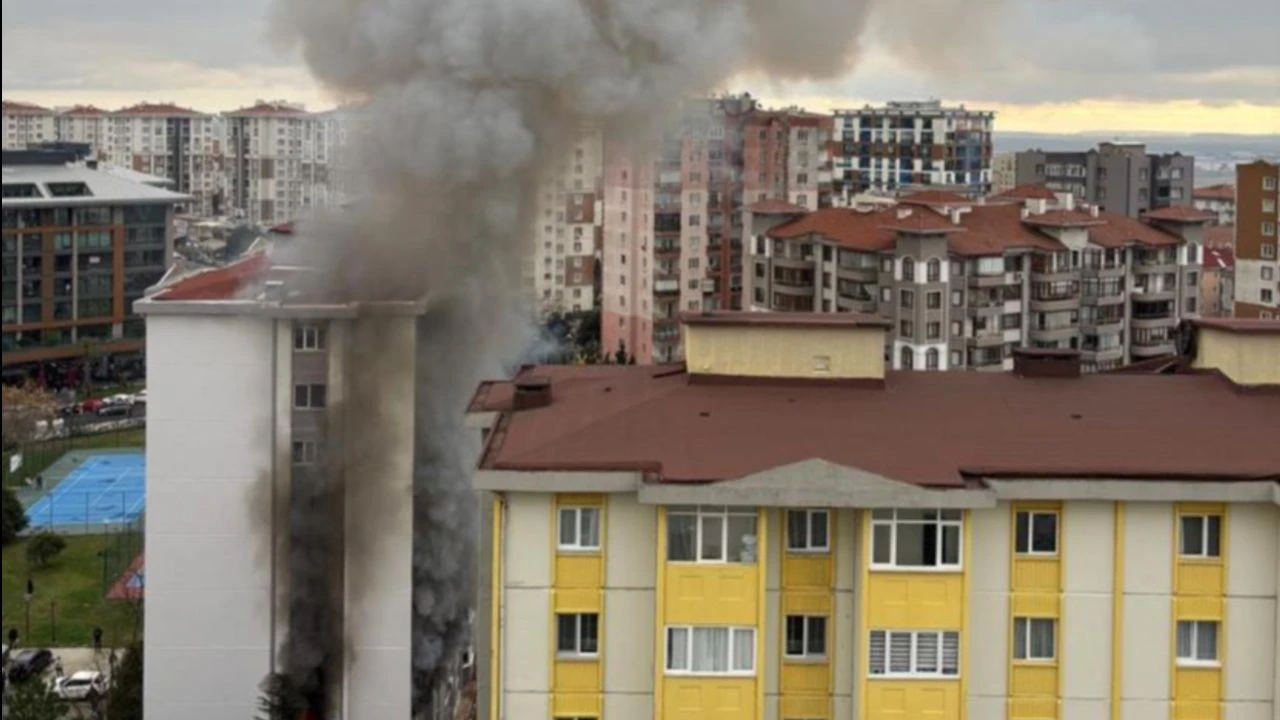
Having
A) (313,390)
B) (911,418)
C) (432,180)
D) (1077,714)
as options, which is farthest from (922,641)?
(432,180)

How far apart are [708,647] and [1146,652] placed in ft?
2.86

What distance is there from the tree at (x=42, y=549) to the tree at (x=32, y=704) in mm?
4271

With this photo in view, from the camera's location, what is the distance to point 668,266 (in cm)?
1719

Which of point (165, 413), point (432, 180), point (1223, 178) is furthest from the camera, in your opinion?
point (1223, 178)

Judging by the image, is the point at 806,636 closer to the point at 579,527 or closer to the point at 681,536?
the point at 681,536

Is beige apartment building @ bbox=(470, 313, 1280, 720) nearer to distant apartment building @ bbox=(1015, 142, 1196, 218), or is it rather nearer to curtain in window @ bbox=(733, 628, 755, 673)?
curtain in window @ bbox=(733, 628, 755, 673)

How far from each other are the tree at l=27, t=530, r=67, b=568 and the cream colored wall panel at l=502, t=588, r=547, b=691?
29.0ft

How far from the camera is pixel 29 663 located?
932 cm

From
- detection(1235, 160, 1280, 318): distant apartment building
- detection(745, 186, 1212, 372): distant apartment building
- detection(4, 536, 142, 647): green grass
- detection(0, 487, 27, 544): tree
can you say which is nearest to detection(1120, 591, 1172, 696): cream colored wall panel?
detection(4, 536, 142, 647): green grass

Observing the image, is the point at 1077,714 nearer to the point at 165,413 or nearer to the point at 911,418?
the point at 911,418

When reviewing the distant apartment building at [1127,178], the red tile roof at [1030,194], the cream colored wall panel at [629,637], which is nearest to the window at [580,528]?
the cream colored wall panel at [629,637]

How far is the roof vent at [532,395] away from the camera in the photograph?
14.2 feet

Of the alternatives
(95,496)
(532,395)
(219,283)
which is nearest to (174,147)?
(95,496)

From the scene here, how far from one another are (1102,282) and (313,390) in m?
7.91
